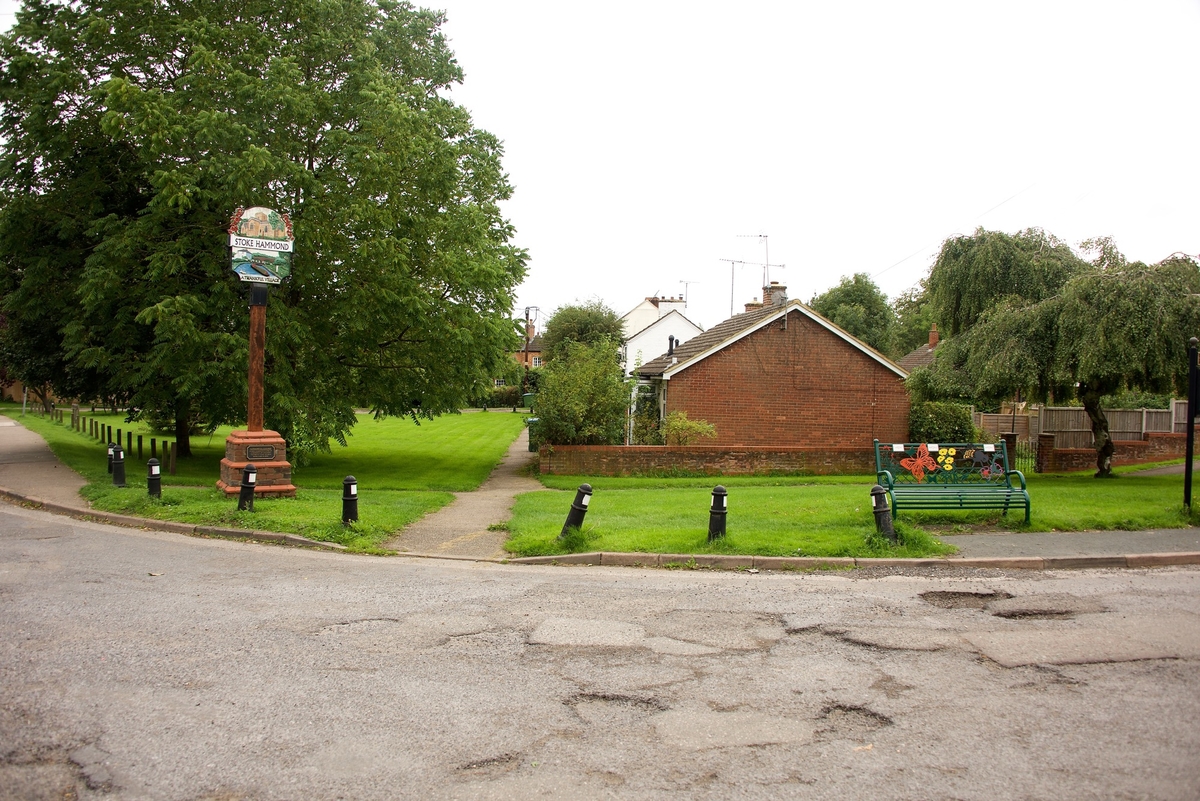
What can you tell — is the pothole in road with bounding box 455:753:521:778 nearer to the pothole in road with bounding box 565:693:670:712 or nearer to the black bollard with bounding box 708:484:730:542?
the pothole in road with bounding box 565:693:670:712

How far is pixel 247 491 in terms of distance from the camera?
12305 mm

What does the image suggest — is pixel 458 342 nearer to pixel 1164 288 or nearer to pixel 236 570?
pixel 236 570

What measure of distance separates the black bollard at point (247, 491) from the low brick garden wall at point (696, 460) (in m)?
10.1

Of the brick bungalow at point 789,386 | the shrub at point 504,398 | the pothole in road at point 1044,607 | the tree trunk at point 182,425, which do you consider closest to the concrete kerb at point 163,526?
the tree trunk at point 182,425

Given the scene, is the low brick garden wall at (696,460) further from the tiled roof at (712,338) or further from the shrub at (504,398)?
the shrub at (504,398)

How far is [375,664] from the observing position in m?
5.94

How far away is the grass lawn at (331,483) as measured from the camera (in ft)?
38.7

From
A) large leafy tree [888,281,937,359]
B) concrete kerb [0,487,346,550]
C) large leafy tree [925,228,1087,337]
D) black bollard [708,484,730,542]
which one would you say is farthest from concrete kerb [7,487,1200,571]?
large leafy tree [888,281,937,359]

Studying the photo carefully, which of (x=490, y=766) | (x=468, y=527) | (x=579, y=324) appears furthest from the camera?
(x=579, y=324)

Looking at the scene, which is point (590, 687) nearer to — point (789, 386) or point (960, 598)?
point (960, 598)

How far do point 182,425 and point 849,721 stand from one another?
2357 centimetres

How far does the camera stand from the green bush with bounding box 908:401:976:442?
88.2 ft

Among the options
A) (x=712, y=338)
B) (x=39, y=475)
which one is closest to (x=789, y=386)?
(x=712, y=338)

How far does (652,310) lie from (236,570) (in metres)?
58.1
